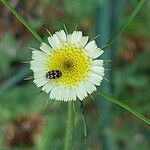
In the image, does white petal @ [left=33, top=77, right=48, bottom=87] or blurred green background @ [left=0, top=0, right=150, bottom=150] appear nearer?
white petal @ [left=33, top=77, right=48, bottom=87]

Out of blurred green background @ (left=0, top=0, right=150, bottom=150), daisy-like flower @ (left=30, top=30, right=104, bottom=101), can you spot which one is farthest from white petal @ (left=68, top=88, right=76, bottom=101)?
blurred green background @ (left=0, top=0, right=150, bottom=150)

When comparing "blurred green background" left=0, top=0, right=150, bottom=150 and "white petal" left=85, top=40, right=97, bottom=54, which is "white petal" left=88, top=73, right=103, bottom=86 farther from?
"blurred green background" left=0, top=0, right=150, bottom=150

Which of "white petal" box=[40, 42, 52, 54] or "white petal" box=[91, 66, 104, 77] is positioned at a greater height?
"white petal" box=[40, 42, 52, 54]

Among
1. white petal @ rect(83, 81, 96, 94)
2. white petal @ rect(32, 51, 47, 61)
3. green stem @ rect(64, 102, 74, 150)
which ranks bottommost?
green stem @ rect(64, 102, 74, 150)

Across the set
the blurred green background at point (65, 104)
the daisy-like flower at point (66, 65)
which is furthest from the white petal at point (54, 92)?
the blurred green background at point (65, 104)

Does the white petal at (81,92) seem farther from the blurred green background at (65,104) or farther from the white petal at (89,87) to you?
the blurred green background at (65,104)

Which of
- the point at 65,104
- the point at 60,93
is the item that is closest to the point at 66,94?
the point at 60,93
